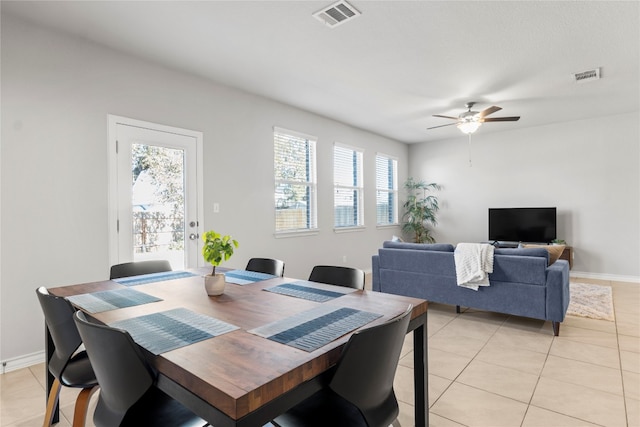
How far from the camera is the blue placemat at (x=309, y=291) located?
1703 mm

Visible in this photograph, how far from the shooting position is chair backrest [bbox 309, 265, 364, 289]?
2.01 m

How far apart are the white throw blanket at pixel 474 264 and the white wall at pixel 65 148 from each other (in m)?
2.61

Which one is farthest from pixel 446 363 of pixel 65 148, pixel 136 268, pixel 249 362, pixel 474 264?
pixel 65 148

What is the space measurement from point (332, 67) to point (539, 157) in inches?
190

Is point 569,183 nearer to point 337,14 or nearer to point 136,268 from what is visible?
point 337,14

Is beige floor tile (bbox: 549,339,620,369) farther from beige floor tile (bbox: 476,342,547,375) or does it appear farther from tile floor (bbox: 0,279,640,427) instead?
beige floor tile (bbox: 476,342,547,375)

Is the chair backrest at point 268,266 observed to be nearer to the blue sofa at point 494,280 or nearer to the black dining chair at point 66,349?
the black dining chair at point 66,349

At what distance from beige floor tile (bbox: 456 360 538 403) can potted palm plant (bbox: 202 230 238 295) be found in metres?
1.81

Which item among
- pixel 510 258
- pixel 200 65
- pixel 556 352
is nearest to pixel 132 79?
pixel 200 65

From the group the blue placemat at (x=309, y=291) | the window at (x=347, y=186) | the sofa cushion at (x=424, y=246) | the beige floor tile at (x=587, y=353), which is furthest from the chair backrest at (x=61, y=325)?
the window at (x=347, y=186)

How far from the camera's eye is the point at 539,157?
→ 251 inches

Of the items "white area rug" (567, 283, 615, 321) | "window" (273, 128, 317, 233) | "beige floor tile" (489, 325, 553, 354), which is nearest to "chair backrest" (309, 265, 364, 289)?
"beige floor tile" (489, 325, 553, 354)

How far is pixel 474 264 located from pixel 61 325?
3295 millimetres

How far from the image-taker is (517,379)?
2406 millimetres
